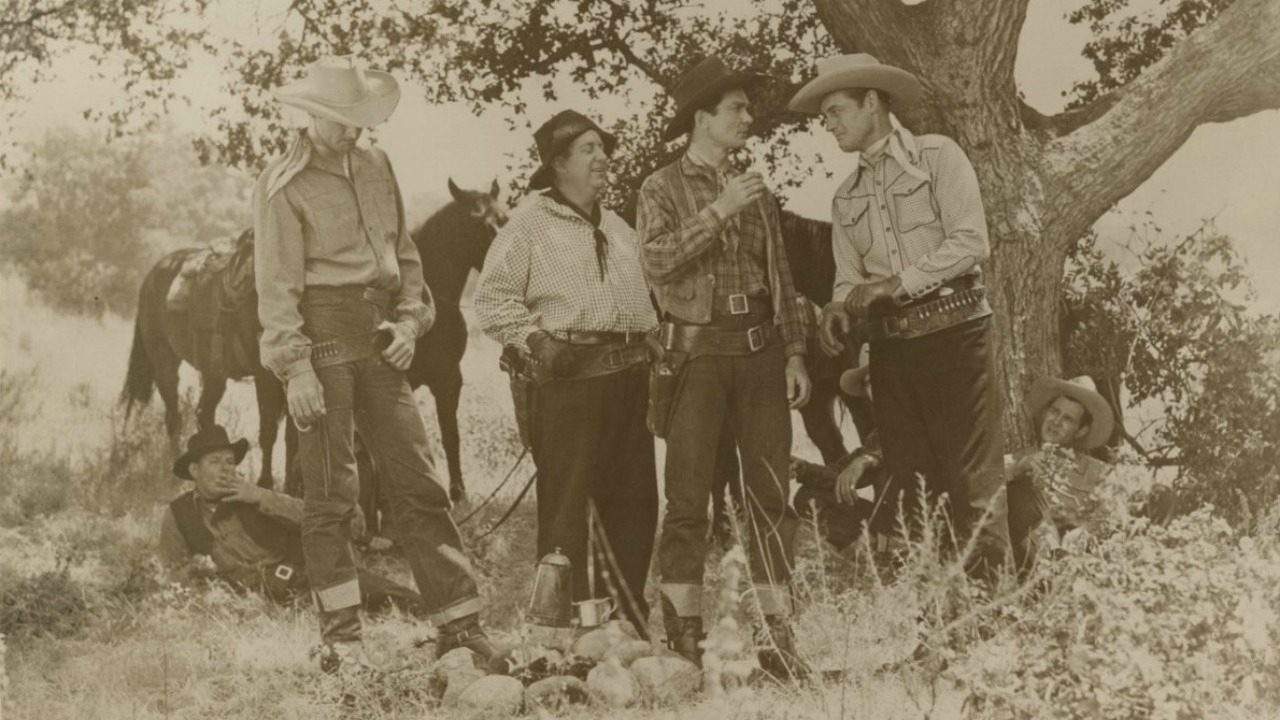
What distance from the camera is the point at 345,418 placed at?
5555 millimetres

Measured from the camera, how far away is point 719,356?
18.2 feet

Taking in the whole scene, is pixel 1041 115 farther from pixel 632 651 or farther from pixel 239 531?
pixel 239 531

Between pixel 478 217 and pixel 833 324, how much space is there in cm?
186

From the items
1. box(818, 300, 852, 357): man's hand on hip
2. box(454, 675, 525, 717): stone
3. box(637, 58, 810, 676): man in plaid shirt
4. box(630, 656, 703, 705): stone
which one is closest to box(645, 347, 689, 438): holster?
box(637, 58, 810, 676): man in plaid shirt

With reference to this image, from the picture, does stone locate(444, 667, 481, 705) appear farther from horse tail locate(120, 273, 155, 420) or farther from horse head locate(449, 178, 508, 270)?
horse tail locate(120, 273, 155, 420)

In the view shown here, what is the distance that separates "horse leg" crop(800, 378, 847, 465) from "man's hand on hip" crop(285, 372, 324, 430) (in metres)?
2.48

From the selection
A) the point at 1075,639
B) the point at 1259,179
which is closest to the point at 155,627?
the point at 1075,639

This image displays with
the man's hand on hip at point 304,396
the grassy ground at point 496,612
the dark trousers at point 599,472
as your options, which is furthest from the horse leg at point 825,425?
the man's hand on hip at point 304,396

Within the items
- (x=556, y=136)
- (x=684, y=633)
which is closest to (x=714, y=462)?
(x=684, y=633)

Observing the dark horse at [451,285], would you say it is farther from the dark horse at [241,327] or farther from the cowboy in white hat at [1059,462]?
the cowboy in white hat at [1059,462]

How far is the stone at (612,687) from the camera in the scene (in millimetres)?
5105

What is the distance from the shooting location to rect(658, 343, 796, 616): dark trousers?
5512 millimetres

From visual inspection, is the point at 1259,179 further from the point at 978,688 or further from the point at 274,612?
the point at 274,612

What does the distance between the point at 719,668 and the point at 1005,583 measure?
1476mm
